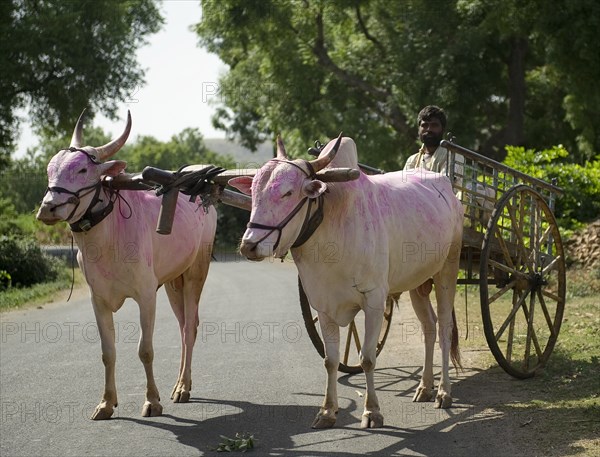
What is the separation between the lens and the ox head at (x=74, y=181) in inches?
287

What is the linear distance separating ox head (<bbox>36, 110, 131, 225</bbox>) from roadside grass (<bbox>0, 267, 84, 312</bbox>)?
Answer: 8994 millimetres

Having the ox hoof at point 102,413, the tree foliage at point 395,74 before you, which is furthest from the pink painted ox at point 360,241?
the tree foliage at point 395,74

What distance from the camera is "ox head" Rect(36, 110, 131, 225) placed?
7277 mm

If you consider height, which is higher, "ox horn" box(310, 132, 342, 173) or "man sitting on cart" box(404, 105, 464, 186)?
"man sitting on cart" box(404, 105, 464, 186)

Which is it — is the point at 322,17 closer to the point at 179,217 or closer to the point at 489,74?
the point at 489,74

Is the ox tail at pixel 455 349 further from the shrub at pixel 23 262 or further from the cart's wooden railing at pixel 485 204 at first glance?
the shrub at pixel 23 262

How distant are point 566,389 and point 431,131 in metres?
2.75

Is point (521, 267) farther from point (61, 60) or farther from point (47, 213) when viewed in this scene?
point (61, 60)

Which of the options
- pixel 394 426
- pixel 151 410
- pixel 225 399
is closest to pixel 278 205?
pixel 394 426

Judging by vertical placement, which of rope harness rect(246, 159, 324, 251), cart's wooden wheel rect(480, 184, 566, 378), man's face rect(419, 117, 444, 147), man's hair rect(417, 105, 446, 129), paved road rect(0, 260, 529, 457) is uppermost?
man's hair rect(417, 105, 446, 129)

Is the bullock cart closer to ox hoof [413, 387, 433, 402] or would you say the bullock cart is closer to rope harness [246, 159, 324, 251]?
ox hoof [413, 387, 433, 402]

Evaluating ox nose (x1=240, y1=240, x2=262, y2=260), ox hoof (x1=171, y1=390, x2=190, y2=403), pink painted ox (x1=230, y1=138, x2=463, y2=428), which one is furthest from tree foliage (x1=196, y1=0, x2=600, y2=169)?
ox nose (x1=240, y1=240, x2=262, y2=260)

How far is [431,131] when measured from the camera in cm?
934

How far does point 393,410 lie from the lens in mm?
7953
